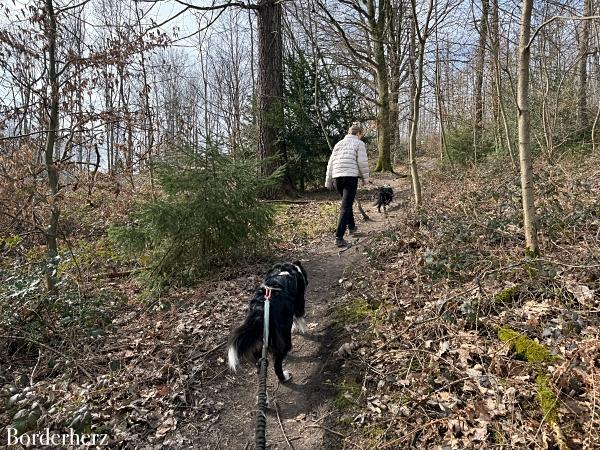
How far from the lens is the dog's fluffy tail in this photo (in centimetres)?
315

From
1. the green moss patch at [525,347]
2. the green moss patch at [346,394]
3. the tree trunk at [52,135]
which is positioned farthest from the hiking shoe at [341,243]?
the tree trunk at [52,135]

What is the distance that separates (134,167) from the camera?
19.1ft

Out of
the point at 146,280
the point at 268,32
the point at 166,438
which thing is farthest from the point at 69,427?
the point at 268,32

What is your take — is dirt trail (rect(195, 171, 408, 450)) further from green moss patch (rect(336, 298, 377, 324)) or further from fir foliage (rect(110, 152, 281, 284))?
fir foliage (rect(110, 152, 281, 284))

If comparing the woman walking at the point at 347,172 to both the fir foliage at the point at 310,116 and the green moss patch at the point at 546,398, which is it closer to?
the green moss patch at the point at 546,398

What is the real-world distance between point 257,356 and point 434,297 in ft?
6.25

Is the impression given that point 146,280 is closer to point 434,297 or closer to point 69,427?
point 69,427

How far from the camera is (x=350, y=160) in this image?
24.0ft

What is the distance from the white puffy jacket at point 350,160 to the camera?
7312 mm

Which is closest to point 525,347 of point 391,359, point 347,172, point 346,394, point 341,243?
point 391,359

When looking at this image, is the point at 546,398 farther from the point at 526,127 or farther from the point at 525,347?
the point at 526,127

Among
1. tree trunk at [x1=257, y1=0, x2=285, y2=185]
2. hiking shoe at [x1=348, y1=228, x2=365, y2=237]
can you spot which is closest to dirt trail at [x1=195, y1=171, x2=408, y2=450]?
Result: hiking shoe at [x1=348, y1=228, x2=365, y2=237]

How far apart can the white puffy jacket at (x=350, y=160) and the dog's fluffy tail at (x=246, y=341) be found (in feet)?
15.0

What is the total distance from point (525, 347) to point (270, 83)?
34.8 ft
